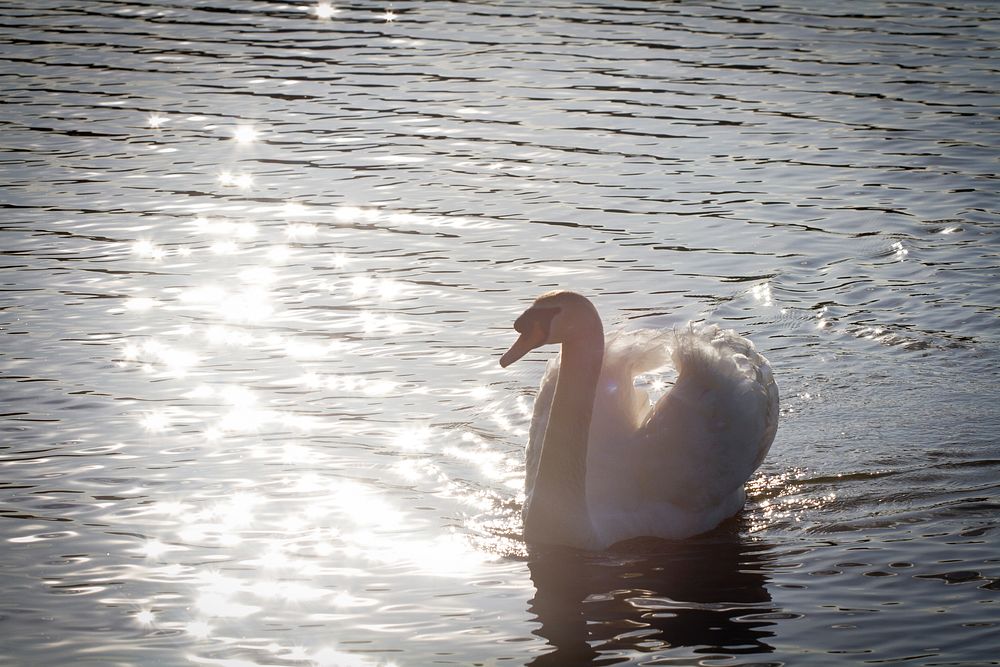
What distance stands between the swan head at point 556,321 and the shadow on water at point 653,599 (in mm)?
1302

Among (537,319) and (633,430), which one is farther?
(633,430)

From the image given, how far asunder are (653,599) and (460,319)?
16.8 feet

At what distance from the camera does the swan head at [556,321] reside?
8.30m

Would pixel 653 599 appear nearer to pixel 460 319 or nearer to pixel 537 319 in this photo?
pixel 537 319

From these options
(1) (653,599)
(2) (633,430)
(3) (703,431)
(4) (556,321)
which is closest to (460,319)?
(2) (633,430)

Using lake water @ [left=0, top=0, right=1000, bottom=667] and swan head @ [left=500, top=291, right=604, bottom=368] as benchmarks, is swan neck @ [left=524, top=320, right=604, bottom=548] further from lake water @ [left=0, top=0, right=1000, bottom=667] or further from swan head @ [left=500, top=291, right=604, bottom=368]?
lake water @ [left=0, top=0, right=1000, bottom=667]

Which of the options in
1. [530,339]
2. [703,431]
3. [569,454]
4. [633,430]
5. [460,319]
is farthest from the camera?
[460,319]

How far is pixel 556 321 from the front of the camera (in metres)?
8.35

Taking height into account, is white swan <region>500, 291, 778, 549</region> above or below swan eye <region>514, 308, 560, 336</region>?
below

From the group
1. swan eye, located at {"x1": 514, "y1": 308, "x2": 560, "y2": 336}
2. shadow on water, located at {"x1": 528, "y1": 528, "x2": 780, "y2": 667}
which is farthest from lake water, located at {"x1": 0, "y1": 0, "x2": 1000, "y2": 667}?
swan eye, located at {"x1": 514, "y1": 308, "x2": 560, "y2": 336}

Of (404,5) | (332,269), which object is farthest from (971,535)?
(404,5)

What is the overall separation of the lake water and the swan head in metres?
1.32

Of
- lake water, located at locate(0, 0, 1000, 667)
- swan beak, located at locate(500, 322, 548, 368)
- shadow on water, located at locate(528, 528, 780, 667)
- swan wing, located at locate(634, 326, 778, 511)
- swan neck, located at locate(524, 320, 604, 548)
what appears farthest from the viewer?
swan wing, located at locate(634, 326, 778, 511)

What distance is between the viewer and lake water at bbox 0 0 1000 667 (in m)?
7.70
